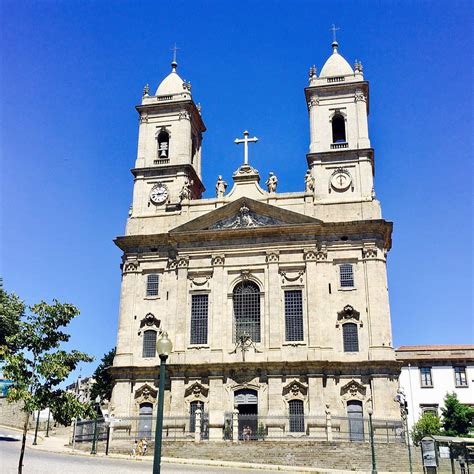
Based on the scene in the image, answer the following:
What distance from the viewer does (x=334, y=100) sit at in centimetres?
4672

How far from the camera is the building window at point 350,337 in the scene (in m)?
39.4

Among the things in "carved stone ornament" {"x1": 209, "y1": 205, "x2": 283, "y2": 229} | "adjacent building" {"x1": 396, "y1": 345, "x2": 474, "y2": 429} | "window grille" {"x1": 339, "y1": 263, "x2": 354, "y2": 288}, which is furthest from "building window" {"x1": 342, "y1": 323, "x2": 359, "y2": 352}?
"adjacent building" {"x1": 396, "y1": 345, "x2": 474, "y2": 429}

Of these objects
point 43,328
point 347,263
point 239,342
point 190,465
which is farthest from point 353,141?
point 43,328

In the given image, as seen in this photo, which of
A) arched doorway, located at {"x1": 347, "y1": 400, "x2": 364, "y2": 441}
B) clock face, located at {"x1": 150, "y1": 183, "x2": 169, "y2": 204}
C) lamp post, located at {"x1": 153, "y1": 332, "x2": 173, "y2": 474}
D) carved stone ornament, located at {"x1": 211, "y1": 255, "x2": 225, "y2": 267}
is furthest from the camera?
clock face, located at {"x1": 150, "y1": 183, "x2": 169, "y2": 204}

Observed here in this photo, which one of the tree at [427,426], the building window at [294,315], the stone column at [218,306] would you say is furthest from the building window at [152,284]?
the tree at [427,426]

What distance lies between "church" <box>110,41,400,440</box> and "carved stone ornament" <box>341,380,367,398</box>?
0.20ft

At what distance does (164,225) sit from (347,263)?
13479 mm

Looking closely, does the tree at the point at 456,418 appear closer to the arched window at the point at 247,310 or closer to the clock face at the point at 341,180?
the arched window at the point at 247,310

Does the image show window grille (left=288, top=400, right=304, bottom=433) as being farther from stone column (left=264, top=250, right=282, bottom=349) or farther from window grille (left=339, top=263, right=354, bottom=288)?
window grille (left=339, top=263, right=354, bottom=288)

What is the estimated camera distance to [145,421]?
131 feet

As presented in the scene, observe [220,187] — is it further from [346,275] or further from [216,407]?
[216,407]

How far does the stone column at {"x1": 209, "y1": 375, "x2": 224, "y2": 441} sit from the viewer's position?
3822cm

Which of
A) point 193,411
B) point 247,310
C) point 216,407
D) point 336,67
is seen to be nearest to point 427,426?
point 247,310

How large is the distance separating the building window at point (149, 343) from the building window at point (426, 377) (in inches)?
1071
